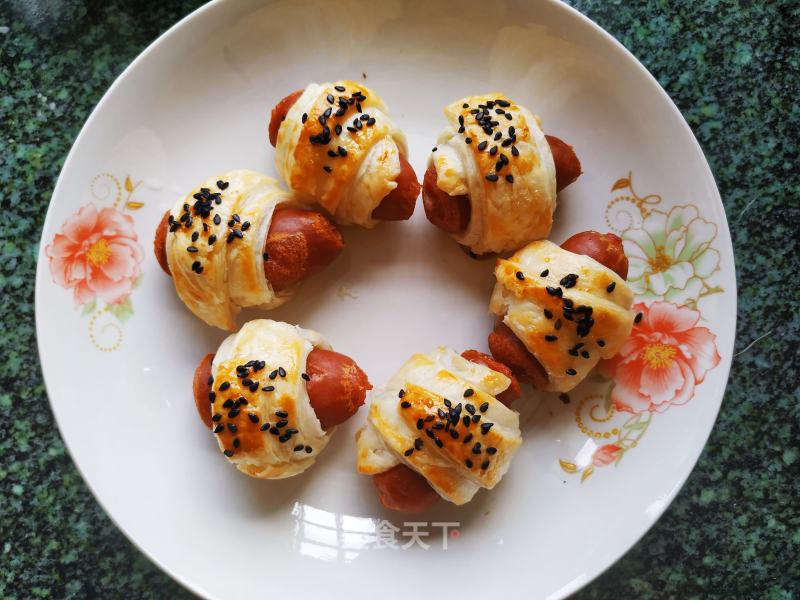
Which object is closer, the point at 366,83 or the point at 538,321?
the point at 538,321

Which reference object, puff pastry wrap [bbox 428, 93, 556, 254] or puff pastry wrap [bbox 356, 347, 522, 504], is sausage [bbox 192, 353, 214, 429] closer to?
puff pastry wrap [bbox 356, 347, 522, 504]

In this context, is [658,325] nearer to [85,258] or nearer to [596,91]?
[596,91]

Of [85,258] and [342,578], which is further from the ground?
[85,258]

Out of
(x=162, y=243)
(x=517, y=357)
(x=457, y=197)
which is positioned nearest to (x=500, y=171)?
(x=457, y=197)

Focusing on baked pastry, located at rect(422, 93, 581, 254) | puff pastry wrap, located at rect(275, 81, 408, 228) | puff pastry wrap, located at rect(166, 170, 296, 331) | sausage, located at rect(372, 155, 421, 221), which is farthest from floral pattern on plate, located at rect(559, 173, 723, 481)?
puff pastry wrap, located at rect(166, 170, 296, 331)

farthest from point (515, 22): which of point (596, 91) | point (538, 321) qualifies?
point (538, 321)

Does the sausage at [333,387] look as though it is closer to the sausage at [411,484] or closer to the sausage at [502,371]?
the sausage at [411,484]

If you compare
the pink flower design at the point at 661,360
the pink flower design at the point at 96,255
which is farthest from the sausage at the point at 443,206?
the pink flower design at the point at 96,255
